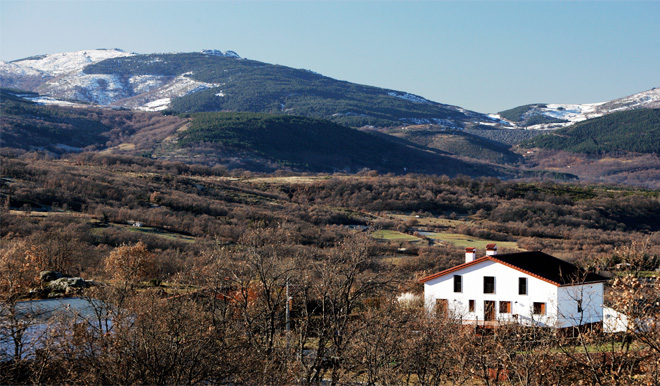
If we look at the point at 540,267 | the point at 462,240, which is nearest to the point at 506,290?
the point at 540,267

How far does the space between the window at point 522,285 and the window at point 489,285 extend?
1576mm

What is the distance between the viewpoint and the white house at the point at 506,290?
37.7 metres

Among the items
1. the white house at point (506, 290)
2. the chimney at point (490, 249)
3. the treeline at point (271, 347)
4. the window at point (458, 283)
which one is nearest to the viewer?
the treeline at point (271, 347)

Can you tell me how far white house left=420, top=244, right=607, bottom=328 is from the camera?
124ft

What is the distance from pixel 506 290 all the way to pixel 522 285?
101 cm

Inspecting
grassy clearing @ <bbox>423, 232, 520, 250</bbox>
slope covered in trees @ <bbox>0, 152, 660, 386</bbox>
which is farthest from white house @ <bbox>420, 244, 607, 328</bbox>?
grassy clearing @ <bbox>423, 232, 520, 250</bbox>

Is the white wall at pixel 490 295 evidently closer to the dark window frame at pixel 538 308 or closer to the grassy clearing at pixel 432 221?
the dark window frame at pixel 538 308

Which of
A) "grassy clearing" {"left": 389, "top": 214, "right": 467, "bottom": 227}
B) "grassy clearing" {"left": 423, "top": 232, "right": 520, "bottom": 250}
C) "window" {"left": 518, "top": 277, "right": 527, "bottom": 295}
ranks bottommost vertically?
"grassy clearing" {"left": 423, "top": 232, "right": 520, "bottom": 250}

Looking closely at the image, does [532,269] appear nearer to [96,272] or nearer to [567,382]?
[567,382]

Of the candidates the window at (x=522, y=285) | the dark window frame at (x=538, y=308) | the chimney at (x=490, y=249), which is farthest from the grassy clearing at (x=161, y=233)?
the dark window frame at (x=538, y=308)

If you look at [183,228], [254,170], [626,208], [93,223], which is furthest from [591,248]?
[254,170]

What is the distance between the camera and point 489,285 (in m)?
40.2

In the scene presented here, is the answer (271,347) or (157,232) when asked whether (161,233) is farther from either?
(271,347)

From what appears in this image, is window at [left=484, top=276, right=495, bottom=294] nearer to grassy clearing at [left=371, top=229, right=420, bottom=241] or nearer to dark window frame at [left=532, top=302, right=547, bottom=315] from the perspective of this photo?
dark window frame at [left=532, top=302, right=547, bottom=315]
